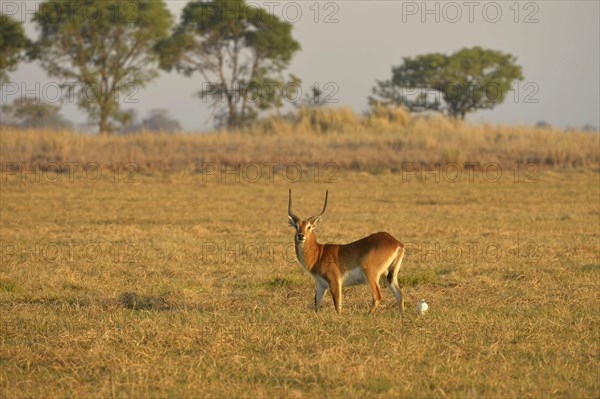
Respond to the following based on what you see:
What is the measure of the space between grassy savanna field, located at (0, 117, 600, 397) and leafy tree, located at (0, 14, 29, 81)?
2565 centimetres

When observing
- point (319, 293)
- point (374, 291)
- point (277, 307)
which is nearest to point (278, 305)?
point (277, 307)

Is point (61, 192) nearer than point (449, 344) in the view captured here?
No

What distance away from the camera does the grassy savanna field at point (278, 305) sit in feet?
19.9

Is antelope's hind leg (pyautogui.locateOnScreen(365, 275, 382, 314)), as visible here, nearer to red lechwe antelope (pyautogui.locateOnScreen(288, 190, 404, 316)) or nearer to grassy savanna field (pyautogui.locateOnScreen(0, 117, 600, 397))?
red lechwe antelope (pyautogui.locateOnScreen(288, 190, 404, 316))

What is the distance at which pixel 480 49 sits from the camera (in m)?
50.8

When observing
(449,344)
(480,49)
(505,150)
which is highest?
(480,49)

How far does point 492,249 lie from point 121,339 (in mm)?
7226

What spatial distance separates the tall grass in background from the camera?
91.9 feet

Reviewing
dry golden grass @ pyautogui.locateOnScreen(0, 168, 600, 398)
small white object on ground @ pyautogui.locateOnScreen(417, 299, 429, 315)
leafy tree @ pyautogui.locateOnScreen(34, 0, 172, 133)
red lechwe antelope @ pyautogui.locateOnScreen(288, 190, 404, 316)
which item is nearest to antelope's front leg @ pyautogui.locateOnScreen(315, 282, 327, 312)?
red lechwe antelope @ pyautogui.locateOnScreen(288, 190, 404, 316)

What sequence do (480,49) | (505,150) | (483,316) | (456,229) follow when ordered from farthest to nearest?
(480,49)
(505,150)
(456,229)
(483,316)

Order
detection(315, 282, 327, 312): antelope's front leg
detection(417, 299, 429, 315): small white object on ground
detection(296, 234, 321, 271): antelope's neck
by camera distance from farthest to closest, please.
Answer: detection(296, 234, 321, 271): antelope's neck, detection(315, 282, 327, 312): antelope's front leg, detection(417, 299, 429, 315): small white object on ground

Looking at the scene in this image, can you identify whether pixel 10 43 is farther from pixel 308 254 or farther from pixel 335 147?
pixel 308 254

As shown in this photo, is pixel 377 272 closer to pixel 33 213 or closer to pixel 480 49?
pixel 33 213

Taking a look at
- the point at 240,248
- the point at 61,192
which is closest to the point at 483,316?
the point at 240,248
